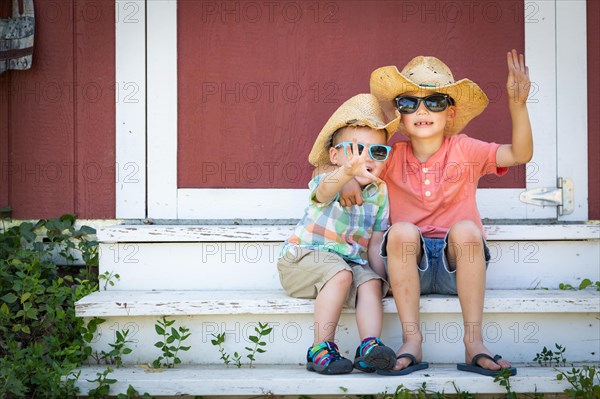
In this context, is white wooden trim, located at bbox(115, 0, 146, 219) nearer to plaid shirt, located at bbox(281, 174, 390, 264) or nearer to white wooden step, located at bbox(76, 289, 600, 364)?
white wooden step, located at bbox(76, 289, 600, 364)

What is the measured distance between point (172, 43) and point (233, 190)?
806 mm

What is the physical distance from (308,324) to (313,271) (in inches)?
8.6

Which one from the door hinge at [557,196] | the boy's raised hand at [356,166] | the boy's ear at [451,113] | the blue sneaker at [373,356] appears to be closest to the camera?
the blue sneaker at [373,356]

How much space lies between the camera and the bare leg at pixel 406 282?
279 centimetres

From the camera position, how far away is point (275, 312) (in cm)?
293

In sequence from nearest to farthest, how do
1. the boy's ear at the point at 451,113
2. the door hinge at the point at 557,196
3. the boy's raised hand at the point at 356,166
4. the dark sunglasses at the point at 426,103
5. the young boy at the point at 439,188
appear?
the boy's raised hand at the point at 356,166, the young boy at the point at 439,188, the dark sunglasses at the point at 426,103, the boy's ear at the point at 451,113, the door hinge at the point at 557,196

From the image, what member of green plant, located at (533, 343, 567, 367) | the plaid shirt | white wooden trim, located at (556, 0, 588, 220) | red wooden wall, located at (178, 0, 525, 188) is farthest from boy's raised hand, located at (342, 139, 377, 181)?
white wooden trim, located at (556, 0, 588, 220)

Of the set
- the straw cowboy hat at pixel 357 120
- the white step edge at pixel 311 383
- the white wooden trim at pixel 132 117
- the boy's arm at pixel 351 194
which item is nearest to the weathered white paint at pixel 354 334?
the white step edge at pixel 311 383

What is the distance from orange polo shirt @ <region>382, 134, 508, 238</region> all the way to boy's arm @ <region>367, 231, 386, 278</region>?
4.1 inches

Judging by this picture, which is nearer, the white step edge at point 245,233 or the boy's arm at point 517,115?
the boy's arm at point 517,115

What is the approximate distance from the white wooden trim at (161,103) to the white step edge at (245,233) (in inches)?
20.3

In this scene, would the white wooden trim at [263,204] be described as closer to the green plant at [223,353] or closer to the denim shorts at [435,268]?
the denim shorts at [435,268]

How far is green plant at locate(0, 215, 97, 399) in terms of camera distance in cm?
265

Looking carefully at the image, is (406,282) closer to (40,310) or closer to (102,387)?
(102,387)
